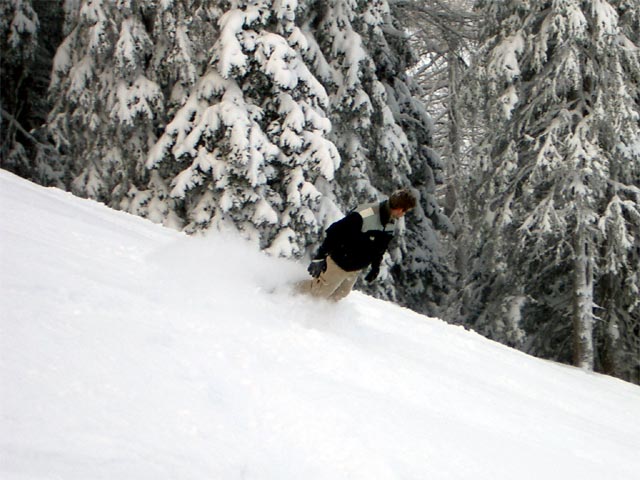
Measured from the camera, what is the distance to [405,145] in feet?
54.5

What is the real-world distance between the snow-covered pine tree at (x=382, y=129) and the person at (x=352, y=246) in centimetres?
762

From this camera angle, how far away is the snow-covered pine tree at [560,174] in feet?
44.4

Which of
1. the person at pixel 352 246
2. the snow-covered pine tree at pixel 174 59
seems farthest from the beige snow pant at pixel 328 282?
the snow-covered pine tree at pixel 174 59

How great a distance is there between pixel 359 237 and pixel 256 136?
20.6 ft

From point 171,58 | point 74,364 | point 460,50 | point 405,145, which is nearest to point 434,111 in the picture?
point 460,50

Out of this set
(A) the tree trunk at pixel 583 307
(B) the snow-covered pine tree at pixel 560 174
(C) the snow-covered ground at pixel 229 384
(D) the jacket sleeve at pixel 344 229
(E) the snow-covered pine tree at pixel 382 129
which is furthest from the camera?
(E) the snow-covered pine tree at pixel 382 129

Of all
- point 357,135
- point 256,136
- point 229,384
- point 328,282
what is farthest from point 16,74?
point 229,384

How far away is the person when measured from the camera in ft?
23.1

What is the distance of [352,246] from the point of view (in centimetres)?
Answer: 715

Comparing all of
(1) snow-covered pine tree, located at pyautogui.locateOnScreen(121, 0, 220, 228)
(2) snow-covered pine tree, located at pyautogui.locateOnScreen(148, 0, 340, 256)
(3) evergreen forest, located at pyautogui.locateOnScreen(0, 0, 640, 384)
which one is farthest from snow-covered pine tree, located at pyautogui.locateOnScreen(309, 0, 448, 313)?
(1) snow-covered pine tree, located at pyautogui.locateOnScreen(121, 0, 220, 228)

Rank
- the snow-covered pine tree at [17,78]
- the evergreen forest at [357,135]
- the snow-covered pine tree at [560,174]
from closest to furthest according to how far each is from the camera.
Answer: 1. the evergreen forest at [357,135]
2. the snow-covered pine tree at [560,174]
3. the snow-covered pine tree at [17,78]

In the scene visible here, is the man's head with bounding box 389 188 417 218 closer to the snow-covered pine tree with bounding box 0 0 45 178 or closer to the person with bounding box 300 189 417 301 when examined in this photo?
the person with bounding box 300 189 417 301

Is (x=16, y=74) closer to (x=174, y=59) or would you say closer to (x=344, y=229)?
(x=174, y=59)

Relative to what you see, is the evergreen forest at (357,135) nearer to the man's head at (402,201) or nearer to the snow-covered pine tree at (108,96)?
the snow-covered pine tree at (108,96)
